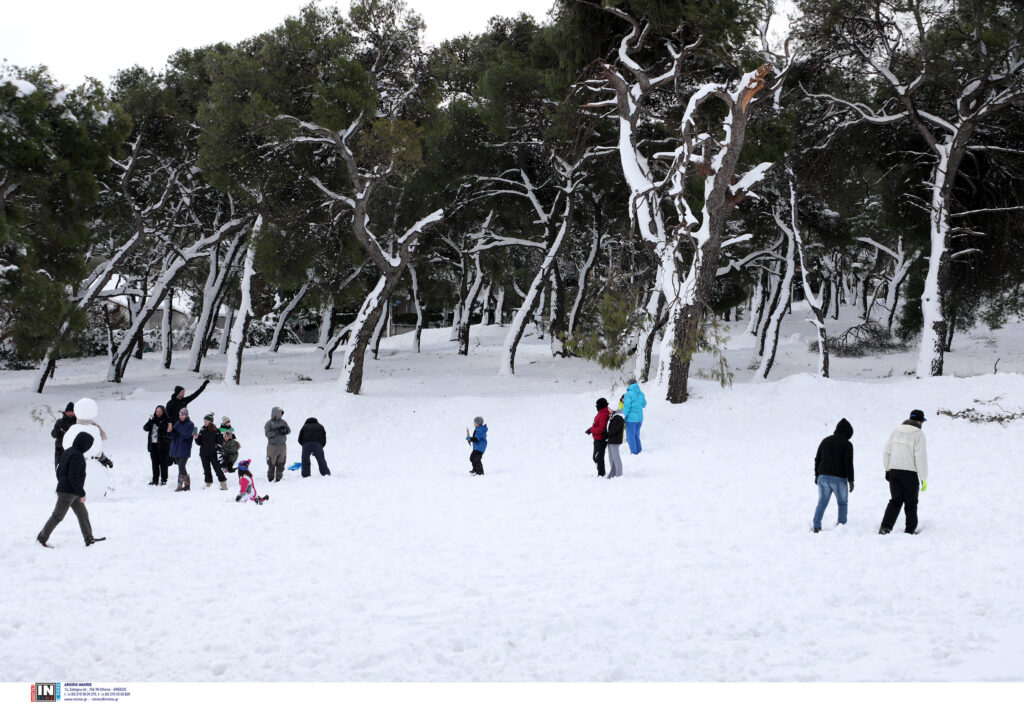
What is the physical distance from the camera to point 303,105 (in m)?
25.0

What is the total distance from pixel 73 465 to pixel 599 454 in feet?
26.5

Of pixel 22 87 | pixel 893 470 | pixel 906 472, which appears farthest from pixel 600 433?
pixel 22 87

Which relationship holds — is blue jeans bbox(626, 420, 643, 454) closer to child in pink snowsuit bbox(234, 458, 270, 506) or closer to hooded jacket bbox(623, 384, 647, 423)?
hooded jacket bbox(623, 384, 647, 423)

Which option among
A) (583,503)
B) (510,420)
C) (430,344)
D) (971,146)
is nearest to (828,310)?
(430,344)

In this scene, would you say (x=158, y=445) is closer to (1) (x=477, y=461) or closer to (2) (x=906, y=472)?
(1) (x=477, y=461)

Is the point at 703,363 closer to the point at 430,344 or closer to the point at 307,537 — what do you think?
the point at 430,344

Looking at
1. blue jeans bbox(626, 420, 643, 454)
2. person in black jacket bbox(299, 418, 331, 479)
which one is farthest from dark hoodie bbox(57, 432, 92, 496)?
blue jeans bbox(626, 420, 643, 454)

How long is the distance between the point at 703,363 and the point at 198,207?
21.7 metres

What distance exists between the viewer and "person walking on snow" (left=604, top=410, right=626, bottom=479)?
560 inches

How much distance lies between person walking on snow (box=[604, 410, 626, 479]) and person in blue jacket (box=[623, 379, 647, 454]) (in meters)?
2.18

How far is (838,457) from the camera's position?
10.1 metres

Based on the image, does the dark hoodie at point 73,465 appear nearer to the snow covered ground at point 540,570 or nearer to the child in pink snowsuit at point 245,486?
the snow covered ground at point 540,570

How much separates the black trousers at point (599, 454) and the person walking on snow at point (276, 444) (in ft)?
17.4

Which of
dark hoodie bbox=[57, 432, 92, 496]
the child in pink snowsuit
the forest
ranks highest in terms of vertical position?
the forest
